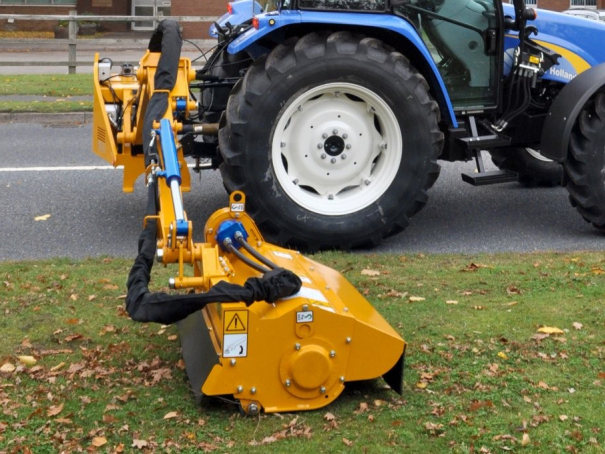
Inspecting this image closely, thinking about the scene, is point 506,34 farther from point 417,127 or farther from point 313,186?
point 313,186

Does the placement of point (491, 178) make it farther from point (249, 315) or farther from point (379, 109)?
point (249, 315)

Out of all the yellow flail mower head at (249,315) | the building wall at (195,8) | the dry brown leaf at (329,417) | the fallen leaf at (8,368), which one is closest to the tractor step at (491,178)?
the yellow flail mower head at (249,315)

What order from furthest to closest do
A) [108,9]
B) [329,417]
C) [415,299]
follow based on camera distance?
[108,9] < [415,299] < [329,417]

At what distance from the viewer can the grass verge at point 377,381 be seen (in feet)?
13.9

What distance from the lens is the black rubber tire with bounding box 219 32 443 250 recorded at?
6906mm

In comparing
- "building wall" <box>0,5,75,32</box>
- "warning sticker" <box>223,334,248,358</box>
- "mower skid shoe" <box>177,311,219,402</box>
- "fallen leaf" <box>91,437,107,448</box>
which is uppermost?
"warning sticker" <box>223,334,248,358</box>

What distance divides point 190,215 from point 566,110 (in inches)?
118

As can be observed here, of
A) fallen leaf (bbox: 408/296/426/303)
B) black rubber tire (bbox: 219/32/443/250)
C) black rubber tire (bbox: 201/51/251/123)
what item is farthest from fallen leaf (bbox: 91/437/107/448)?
black rubber tire (bbox: 201/51/251/123)

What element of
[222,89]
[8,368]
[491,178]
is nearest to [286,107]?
[222,89]

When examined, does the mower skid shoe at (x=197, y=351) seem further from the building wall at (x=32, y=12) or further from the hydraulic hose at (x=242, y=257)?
the building wall at (x=32, y=12)

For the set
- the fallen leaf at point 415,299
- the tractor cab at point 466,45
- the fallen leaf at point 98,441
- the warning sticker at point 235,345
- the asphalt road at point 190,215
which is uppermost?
the tractor cab at point 466,45

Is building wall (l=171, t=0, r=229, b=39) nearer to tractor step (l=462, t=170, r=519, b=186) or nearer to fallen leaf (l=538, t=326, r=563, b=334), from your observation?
tractor step (l=462, t=170, r=519, b=186)

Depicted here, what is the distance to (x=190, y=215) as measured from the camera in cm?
816

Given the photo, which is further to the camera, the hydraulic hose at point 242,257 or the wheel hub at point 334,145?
the wheel hub at point 334,145
